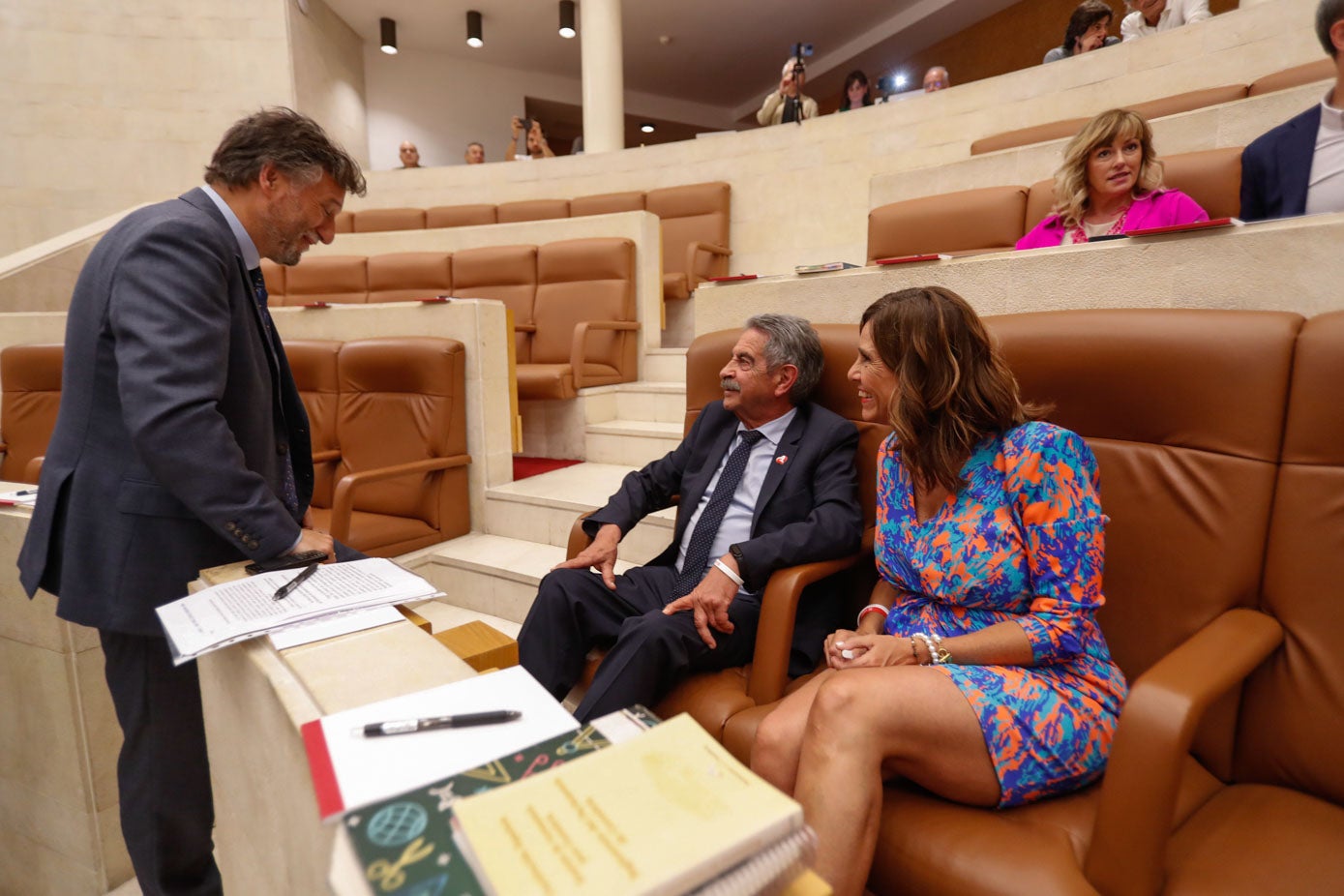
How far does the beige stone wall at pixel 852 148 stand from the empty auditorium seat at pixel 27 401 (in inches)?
154

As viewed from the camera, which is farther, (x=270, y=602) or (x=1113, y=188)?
(x=1113, y=188)

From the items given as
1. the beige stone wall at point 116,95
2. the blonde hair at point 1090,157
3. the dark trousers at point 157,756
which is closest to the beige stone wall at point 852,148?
the blonde hair at point 1090,157

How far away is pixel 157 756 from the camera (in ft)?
3.80

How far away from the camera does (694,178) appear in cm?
552

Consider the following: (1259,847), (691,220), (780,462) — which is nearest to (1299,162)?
(780,462)

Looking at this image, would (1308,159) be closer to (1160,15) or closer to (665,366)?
(665,366)

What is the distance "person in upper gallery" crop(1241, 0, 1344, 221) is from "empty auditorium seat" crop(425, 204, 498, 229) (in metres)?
5.21

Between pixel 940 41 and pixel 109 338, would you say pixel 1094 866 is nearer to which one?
pixel 109 338

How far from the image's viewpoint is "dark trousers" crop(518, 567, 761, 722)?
1.32 metres

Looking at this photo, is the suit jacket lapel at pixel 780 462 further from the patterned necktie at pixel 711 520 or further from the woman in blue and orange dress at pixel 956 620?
the woman in blue and orange dress at pixel 956 620

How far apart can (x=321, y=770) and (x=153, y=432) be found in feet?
2.45

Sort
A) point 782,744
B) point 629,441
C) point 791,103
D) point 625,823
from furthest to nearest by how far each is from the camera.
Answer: point 791,103 < point 629,441 < point 782,744 < point 625,823

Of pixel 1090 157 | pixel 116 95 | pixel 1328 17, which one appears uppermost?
pixel 116 95

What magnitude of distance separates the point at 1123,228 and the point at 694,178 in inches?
162
